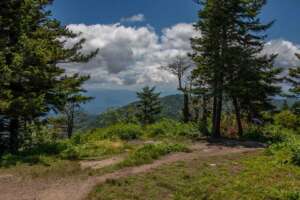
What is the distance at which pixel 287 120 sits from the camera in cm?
3753

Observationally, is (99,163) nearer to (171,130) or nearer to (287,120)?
(171,130)

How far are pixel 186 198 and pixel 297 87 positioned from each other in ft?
99.8

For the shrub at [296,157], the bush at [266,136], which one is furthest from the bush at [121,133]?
the shrub at [296,157]

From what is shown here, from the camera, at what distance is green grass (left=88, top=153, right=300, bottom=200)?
979 cm

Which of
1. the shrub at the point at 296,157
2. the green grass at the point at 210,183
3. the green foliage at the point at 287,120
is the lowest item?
the green foliage at the point at 287,120

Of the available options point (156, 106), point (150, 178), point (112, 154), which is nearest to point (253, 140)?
point (112, 154)

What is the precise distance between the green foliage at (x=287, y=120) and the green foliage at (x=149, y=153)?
72.7 feet

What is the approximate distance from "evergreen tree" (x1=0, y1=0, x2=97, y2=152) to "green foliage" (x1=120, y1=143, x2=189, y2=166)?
4.96 metres

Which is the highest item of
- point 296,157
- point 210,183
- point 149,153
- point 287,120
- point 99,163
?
point 296,157

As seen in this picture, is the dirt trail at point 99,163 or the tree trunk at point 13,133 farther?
the tree trunk at point 13,133

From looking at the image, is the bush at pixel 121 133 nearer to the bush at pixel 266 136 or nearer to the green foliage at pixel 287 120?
the bush at pixel 266 136

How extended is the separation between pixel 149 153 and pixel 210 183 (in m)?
4.82

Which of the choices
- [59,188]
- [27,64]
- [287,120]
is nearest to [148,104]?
[287,120]

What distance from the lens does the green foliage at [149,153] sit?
14087 millimetres
